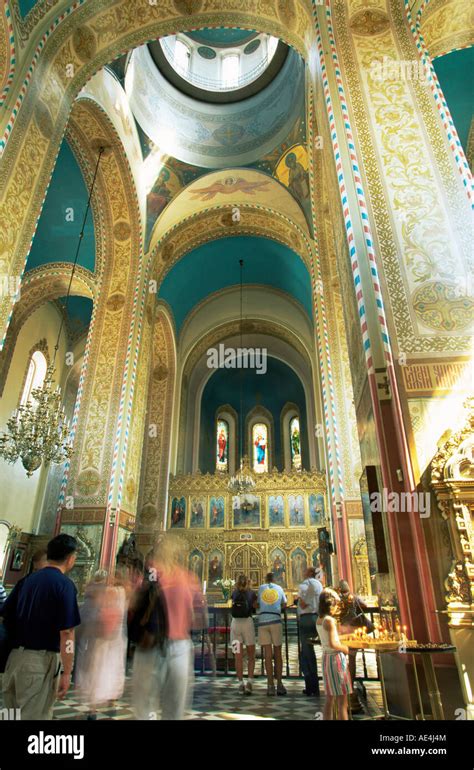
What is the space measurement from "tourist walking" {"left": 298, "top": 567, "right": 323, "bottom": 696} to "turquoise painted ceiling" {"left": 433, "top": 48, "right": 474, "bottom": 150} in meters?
8.30

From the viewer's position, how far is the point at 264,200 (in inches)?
491

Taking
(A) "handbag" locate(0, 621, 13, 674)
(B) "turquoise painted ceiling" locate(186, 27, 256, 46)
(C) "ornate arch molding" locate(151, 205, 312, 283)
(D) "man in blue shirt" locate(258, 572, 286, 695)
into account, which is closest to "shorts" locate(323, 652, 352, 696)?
(D) "man in blue shirt" locate(258, 572, 286, 695)

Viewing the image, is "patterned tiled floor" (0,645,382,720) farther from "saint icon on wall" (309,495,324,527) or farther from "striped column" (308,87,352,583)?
"saint icon on wall" (309,495,324,527)

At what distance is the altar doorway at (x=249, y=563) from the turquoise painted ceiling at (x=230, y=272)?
25.8 ft

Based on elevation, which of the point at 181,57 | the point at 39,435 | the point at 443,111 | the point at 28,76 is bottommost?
the point at 39,435

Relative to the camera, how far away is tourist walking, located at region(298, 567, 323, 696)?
4.50 meters

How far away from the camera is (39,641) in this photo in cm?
210

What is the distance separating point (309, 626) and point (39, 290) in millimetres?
11999

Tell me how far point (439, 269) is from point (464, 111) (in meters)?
5.69

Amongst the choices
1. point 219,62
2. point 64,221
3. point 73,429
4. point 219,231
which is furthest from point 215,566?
point 219,62

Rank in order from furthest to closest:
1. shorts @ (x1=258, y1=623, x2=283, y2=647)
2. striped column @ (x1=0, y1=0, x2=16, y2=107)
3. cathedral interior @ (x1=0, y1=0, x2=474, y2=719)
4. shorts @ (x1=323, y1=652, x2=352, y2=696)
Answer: striped column @ (x1=0, y1=0, x2=16, y2=107), shorts @ (x1=258, y1=623, x2=283, y2=647), cathedral interior @ (x1=0, y1=0, x2=474, y2=719), shorts @ (x1=323, y1=652, x2=352, y2=696)

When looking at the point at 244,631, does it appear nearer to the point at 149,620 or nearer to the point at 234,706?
the point at 234,706
